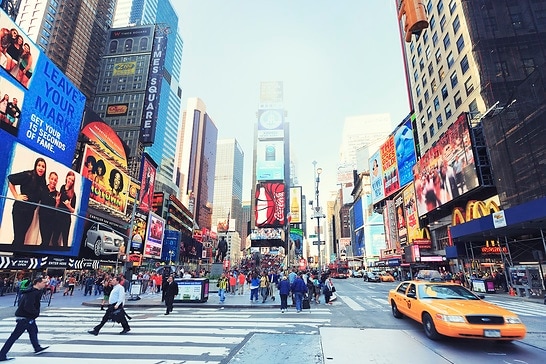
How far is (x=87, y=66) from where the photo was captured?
10181 cm

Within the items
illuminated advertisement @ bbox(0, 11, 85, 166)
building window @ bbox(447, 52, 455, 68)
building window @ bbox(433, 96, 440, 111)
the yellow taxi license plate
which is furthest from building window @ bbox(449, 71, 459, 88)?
illuminated advertisement @ bbox(0, 11, 85, 166)

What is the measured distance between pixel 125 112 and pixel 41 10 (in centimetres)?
3757

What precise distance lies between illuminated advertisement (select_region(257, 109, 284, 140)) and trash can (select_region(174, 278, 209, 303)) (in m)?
70.6

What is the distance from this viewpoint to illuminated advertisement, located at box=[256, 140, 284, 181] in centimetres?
8019

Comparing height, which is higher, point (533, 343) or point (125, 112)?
point (125, 112)

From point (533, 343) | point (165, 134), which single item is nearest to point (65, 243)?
point (533, 343)

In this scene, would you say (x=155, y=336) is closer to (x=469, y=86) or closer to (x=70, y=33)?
(x=469, y=86)

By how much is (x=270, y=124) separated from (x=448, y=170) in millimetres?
58244

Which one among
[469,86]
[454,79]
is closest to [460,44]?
[454,79]

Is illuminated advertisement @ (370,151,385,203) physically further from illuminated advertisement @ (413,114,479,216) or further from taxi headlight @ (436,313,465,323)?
taxi headlight @ (436,313,465,323)

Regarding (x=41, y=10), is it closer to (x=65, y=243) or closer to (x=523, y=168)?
(x=65, y=243)

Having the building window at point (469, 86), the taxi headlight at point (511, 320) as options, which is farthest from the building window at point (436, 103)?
the taxi headlight at point (511, 320)

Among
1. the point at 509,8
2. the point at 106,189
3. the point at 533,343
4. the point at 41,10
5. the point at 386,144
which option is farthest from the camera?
the point at 41,10

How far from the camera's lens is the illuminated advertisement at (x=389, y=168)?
73312 millimetres
